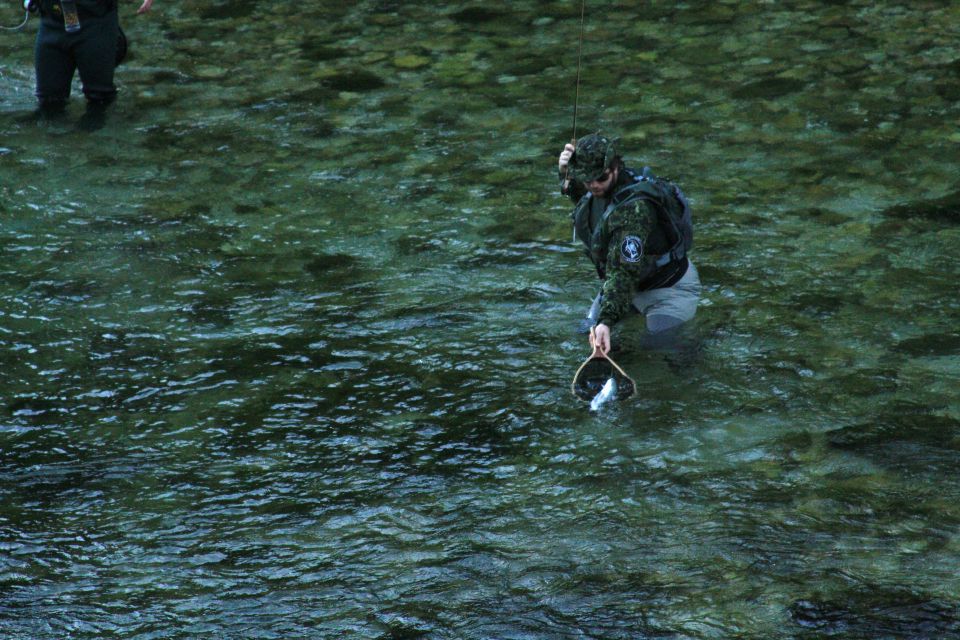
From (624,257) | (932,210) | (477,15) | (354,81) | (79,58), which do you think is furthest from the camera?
(477,15)

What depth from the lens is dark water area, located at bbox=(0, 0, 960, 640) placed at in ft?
18.6

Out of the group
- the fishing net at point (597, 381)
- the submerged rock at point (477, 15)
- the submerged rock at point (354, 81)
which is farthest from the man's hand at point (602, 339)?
the submerged rock at point (477, 15)

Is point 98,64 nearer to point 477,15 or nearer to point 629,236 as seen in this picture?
point 477,15

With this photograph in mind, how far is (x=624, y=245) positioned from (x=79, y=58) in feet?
22.1

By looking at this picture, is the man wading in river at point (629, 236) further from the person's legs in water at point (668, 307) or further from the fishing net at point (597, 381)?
the fishing net at point (597, 381)

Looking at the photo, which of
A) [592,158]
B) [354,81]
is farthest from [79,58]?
[592,158]

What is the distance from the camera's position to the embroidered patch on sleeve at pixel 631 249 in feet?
22.4

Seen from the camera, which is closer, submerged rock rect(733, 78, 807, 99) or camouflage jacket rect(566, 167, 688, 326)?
camouflage jacket rect(566, 167, 688, 326)

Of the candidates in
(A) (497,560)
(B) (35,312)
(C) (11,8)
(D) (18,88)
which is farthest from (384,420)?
(C) (11,8)

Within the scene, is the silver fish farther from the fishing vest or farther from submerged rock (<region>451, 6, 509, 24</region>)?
submerged rock (<region>451, 6, 509, 24</region>)

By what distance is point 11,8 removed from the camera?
1484cm

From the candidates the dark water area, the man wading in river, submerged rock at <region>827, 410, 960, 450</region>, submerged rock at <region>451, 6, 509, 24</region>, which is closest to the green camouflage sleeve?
the man wading in river

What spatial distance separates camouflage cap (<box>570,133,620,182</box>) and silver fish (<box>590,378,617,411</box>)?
1.21 m

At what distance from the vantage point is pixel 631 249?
682 centimetres
